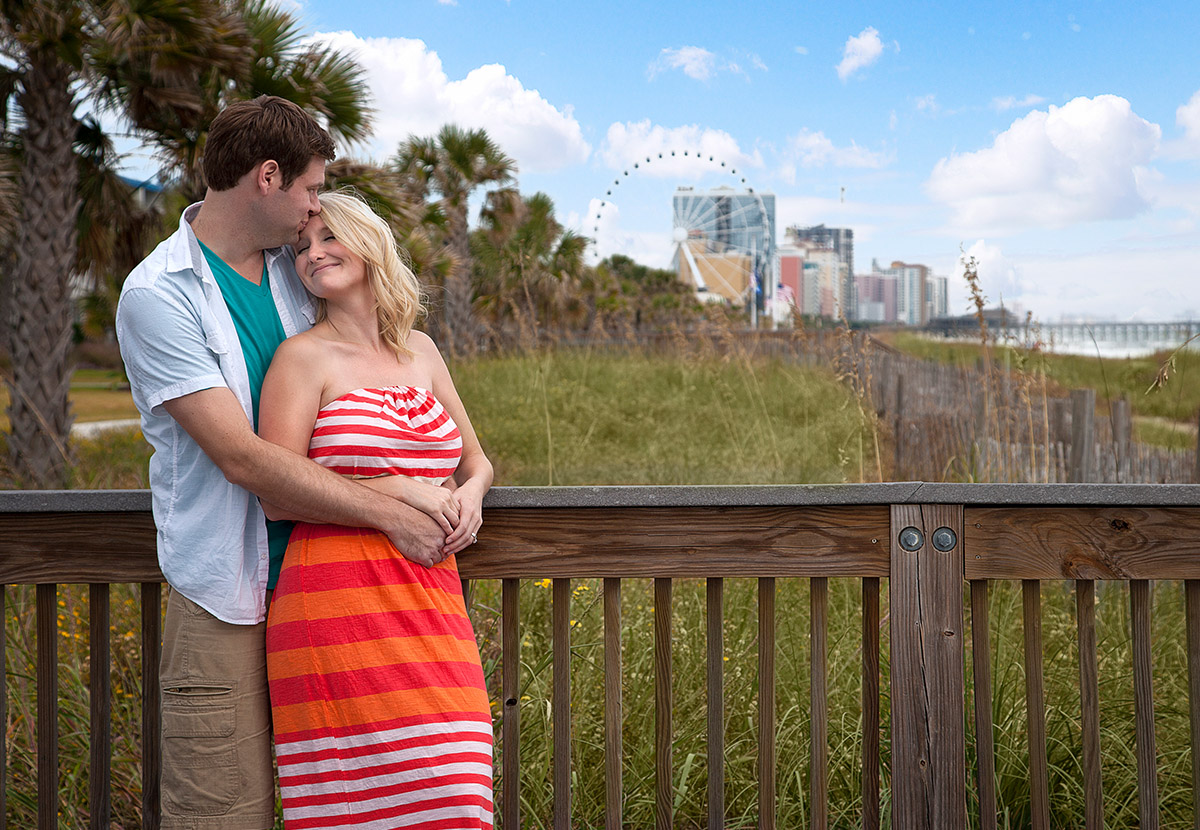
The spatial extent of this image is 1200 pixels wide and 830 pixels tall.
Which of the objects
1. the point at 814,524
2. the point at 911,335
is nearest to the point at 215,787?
the point at 814,524

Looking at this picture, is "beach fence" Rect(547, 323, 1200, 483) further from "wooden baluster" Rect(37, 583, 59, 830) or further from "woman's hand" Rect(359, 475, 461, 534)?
"wooden baluster" Rect(37, 583, 59, 830)

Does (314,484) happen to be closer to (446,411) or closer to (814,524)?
(446,411)

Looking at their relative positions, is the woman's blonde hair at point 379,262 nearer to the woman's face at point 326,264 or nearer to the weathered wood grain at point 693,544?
the woman's face at point 326,264

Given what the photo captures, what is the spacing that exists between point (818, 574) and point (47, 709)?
1.55 m

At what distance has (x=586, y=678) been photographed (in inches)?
109

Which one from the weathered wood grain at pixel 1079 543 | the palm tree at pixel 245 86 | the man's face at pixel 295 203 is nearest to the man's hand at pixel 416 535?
the man's face at pixel 295 203

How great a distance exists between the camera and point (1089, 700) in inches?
71.3

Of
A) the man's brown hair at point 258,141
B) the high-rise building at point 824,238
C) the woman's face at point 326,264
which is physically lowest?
the woman's face at point 326,264

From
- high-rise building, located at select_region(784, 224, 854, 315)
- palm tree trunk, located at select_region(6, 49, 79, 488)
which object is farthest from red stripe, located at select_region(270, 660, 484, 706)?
palm tree trunk, located at select_region(6, 49, 79, 488)

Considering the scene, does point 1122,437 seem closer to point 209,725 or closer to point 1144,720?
point 1144,720

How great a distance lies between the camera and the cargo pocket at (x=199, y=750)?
1527mm

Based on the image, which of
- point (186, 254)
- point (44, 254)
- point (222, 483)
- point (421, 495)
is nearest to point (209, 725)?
point (222, 483)

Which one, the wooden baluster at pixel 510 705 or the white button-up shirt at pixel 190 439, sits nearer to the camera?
the white button-up shirt at pixel 190 439

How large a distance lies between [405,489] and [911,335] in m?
24.3
